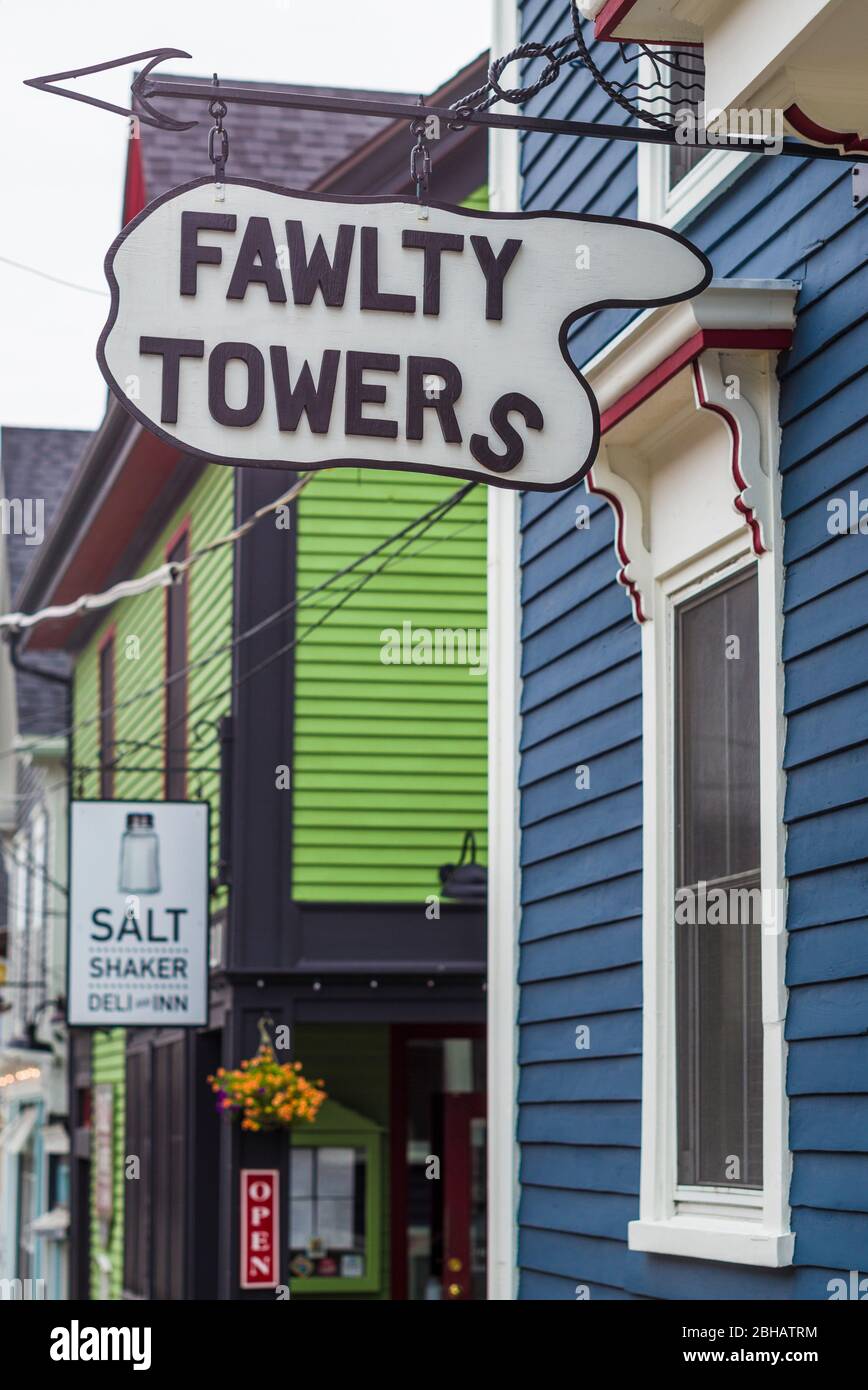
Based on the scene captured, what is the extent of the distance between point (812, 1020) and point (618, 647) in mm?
2155

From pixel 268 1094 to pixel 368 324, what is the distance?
7.80m

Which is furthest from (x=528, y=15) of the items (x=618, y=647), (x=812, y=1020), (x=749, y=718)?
(x=812, y=1020)

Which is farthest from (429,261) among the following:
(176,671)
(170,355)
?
(176,671)

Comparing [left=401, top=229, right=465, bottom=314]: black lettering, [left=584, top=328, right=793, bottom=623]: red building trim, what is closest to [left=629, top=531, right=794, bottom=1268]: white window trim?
[left=584, top=328, right=793, bottom=623]: red building trim

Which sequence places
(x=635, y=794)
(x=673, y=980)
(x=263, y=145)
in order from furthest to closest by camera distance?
(x=263, y=145) → (x=635, y=794) → (x=673, y=980)

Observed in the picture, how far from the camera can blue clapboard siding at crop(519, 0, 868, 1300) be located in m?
5.36

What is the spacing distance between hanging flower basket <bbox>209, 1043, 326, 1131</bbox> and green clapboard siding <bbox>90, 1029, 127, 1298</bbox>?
5.81 metres

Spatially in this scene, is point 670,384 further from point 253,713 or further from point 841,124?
point 253,713

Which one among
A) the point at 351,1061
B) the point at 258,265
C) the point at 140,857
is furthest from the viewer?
the point at 351,1061

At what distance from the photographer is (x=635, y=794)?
7.05m

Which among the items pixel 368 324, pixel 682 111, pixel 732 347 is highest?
pixel 682 111

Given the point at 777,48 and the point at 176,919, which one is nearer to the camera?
the point at 777,48

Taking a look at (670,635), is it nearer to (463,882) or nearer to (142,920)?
(463,882)

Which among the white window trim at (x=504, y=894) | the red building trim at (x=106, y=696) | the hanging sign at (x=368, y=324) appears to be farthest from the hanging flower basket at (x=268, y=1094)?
the hanging sign at (x=368, y=324)
